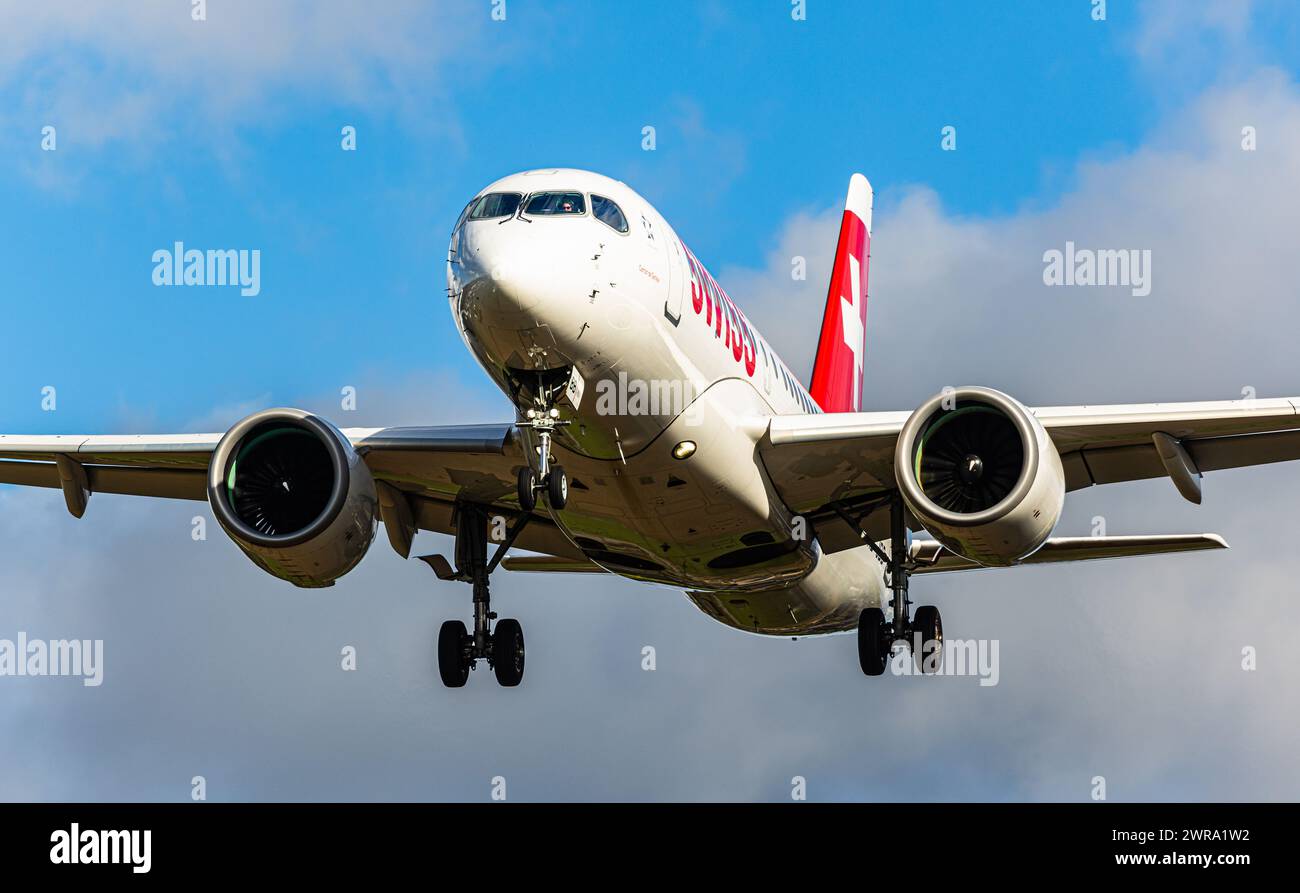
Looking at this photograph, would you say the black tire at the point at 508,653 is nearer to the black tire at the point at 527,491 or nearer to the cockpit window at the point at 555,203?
the black tire at the point at 527,491

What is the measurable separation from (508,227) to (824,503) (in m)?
7.46

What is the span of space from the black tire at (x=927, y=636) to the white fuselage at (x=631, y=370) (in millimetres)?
1825

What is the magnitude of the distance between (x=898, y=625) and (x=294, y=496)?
8.90 meters

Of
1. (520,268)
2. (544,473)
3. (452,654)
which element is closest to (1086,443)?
Result: (544,473)

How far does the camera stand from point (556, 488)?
73.5 feet

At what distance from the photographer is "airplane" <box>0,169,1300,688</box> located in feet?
72.2

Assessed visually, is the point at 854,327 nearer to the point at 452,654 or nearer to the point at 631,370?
the point at 452,654

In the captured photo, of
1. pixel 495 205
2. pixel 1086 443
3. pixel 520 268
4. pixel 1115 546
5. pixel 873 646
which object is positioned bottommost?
pixel 873 646

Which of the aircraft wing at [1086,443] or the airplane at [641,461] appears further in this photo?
the aircraft wing at [1086,443]

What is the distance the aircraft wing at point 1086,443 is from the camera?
2478 cm

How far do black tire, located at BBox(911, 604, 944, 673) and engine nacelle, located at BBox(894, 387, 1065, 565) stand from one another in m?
3.26

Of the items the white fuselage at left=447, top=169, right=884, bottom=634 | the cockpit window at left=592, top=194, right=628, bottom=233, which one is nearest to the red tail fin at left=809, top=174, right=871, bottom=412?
the white fuselage at left=447, top=169, right=884, bottom=634

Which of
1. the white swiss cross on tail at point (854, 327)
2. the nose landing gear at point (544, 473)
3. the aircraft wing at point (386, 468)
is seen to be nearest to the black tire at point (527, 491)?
the nose landing gear at point (544, 473)
